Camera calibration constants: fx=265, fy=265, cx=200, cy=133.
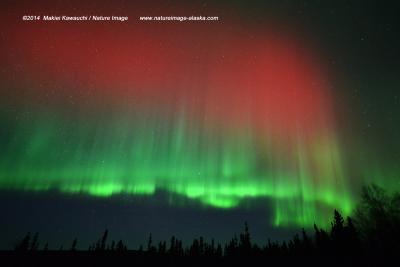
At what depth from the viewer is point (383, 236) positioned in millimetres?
48938

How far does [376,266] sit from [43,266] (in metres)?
91.5

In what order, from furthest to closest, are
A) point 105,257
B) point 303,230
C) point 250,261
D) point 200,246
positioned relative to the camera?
point 200,246 → point 303,230 → point 105,257 → point 250,261

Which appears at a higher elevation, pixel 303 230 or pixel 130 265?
pixel 303 230

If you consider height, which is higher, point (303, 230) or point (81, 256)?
point (303, 230)

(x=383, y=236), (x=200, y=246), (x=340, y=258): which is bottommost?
(x=200, y=246)

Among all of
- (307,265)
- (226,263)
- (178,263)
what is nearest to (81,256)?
(178,263)

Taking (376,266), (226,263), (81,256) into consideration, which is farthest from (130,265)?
(376,266)

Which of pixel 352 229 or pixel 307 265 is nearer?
pixel 352 229

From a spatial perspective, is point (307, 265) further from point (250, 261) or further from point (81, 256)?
point (81, 256)

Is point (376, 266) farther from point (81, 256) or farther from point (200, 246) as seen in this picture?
point (200, 246)

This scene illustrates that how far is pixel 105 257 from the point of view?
9925 cm

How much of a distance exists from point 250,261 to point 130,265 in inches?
1660

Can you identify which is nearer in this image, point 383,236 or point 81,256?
point 383,236

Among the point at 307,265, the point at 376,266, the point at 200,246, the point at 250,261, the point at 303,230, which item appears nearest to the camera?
Answer: the point at 376,266
